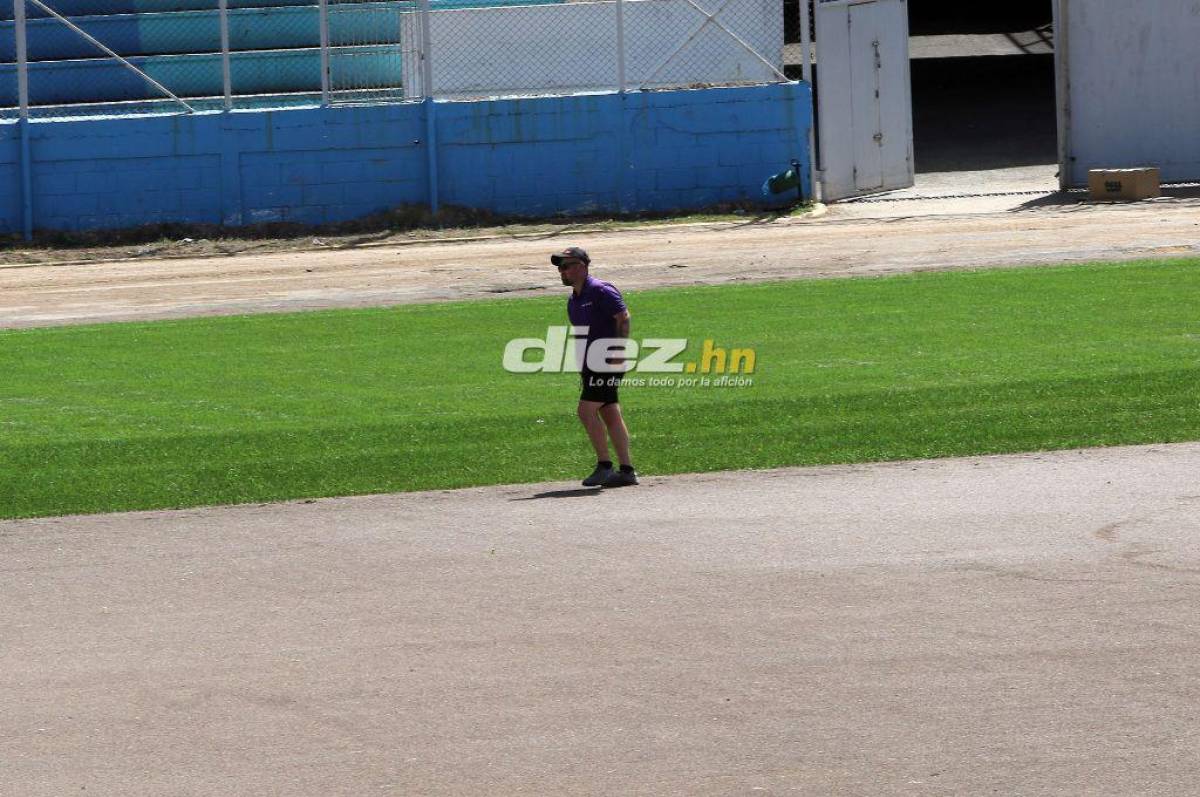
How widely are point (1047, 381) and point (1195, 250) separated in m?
9.72

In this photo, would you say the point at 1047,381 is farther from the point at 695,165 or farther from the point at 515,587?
the point at 695,165

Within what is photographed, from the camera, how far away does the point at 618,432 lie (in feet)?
38.0

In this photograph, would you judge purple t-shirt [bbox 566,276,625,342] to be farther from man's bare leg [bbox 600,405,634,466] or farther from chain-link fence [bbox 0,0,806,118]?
chain-link fence [bbox 0,0,806,118]

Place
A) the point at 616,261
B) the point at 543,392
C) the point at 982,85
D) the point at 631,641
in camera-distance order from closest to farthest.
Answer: the point at 631,641 < the point at 543,392 < the point at 616,261 < the point at 982,85

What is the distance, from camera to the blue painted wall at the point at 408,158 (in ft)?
103

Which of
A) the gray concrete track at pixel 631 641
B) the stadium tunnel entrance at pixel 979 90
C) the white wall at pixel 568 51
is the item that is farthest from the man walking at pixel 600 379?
the white wall at pixel 568 51

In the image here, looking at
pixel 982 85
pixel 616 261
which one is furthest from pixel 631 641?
pixel 982 85

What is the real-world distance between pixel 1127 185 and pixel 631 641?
934 inches

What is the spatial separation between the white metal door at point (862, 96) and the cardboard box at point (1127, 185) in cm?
437

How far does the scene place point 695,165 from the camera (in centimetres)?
3189

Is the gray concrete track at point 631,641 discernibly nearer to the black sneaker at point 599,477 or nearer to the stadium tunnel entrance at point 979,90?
the black sneaker at point 599,477

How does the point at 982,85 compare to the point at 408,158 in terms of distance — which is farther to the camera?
the point at 982,85

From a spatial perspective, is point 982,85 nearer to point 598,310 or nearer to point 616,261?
point 616,261

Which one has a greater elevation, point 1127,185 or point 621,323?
point 1127,185
